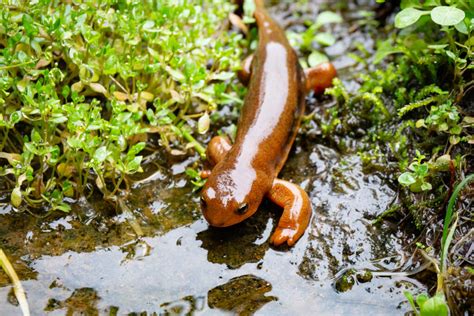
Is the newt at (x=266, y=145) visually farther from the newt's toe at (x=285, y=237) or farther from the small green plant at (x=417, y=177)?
the small green plant at (x=417, y=177)

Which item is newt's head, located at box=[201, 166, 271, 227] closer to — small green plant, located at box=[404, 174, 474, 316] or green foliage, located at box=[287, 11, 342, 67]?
small green plant, located at box=[404, 174, 474, 316]

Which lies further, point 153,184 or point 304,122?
point 304,122

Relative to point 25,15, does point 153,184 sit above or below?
below

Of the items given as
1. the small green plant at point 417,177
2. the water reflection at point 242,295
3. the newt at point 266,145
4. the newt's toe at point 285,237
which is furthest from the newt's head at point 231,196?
the small green plant at point 417,177

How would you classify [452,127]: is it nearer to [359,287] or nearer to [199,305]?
[359,287]

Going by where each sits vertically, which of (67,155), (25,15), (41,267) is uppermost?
(25,15)

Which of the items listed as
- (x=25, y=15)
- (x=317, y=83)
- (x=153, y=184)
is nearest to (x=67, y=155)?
(x=153, y=184)
